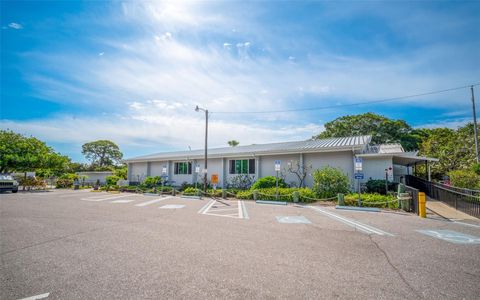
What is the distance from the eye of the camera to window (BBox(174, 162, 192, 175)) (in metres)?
24.9

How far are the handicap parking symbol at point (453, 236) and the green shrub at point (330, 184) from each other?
6968mm

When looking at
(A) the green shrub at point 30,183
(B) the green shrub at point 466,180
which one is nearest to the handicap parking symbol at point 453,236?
(B) the green shrub at point 466,180

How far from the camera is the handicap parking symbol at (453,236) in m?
6.00

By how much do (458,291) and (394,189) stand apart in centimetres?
1321

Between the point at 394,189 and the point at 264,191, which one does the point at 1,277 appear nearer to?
the point at 264,191

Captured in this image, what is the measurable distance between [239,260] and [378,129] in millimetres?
36883

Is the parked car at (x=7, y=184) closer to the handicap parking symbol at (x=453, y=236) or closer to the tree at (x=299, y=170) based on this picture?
the tree at (x=299, y=170)

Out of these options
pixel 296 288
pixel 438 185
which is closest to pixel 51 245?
pixel 296 288

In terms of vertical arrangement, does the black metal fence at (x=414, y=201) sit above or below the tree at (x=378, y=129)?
below

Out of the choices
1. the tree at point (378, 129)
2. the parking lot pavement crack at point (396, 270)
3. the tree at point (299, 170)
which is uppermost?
the tree at point (378, 129)

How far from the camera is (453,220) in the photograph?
28.7ft

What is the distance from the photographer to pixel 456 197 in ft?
35.9

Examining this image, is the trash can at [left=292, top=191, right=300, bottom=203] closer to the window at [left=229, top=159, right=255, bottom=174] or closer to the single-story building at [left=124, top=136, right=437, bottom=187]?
the single-story building at [left=124, top=136, right=437, bottom=187]

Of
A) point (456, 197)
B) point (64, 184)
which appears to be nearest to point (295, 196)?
point (456, 197)
